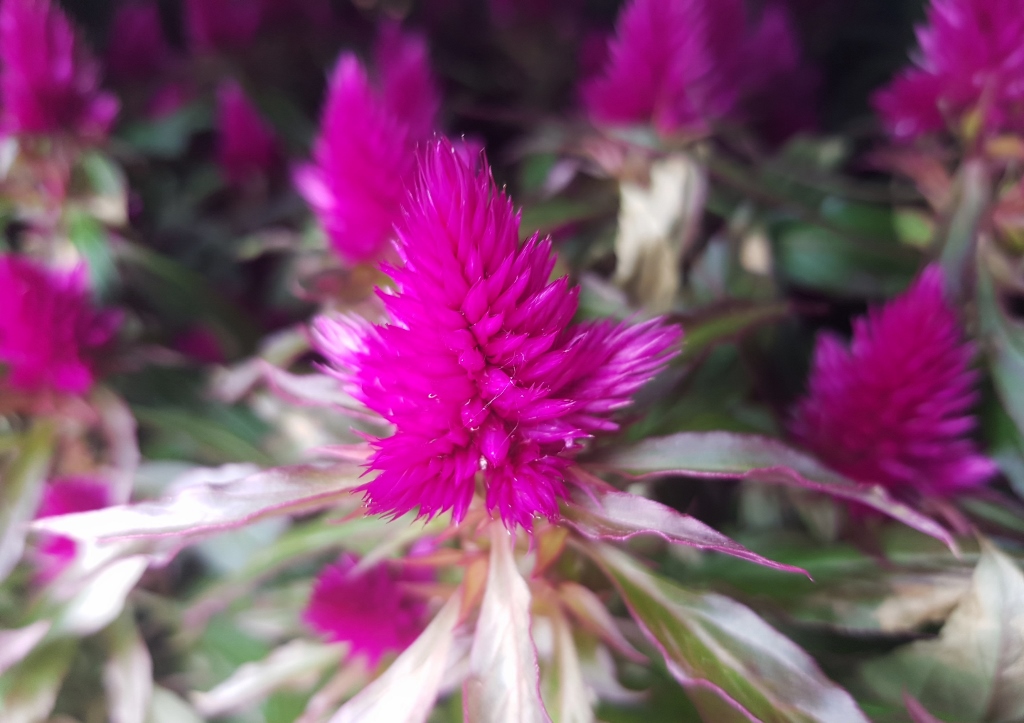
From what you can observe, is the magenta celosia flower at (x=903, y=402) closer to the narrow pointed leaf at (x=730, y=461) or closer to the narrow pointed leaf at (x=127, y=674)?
the narrow pointed leaf at (x=730, y=461)

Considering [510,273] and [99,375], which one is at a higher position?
[510,273]

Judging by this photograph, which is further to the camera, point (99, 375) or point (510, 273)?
point (99, 375)

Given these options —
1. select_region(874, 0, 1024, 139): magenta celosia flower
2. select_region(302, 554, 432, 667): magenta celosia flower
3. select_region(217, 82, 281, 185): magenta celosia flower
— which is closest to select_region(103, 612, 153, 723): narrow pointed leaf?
select_region(302, 554, 432, 667): magenta celosia flower

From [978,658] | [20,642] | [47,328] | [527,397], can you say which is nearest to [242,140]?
[47,328]

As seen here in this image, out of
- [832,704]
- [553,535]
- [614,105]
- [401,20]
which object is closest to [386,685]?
[553,535]

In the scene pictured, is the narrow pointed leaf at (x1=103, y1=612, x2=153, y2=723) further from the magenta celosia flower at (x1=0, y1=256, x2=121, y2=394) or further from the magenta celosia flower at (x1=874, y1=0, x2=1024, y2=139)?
the magenta celosia flower at (x1=874, y1=0, x2=1024, y2=139)

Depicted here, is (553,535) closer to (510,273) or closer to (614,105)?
(510,273)

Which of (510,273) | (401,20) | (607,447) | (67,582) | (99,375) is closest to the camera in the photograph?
(510,273)

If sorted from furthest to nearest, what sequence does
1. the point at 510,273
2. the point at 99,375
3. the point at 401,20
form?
the point at 401,20 < the point at 99,375 < the point at 510,273

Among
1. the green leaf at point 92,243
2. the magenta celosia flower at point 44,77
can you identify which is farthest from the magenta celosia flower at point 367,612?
the magenta celosia flower at point 44,77
